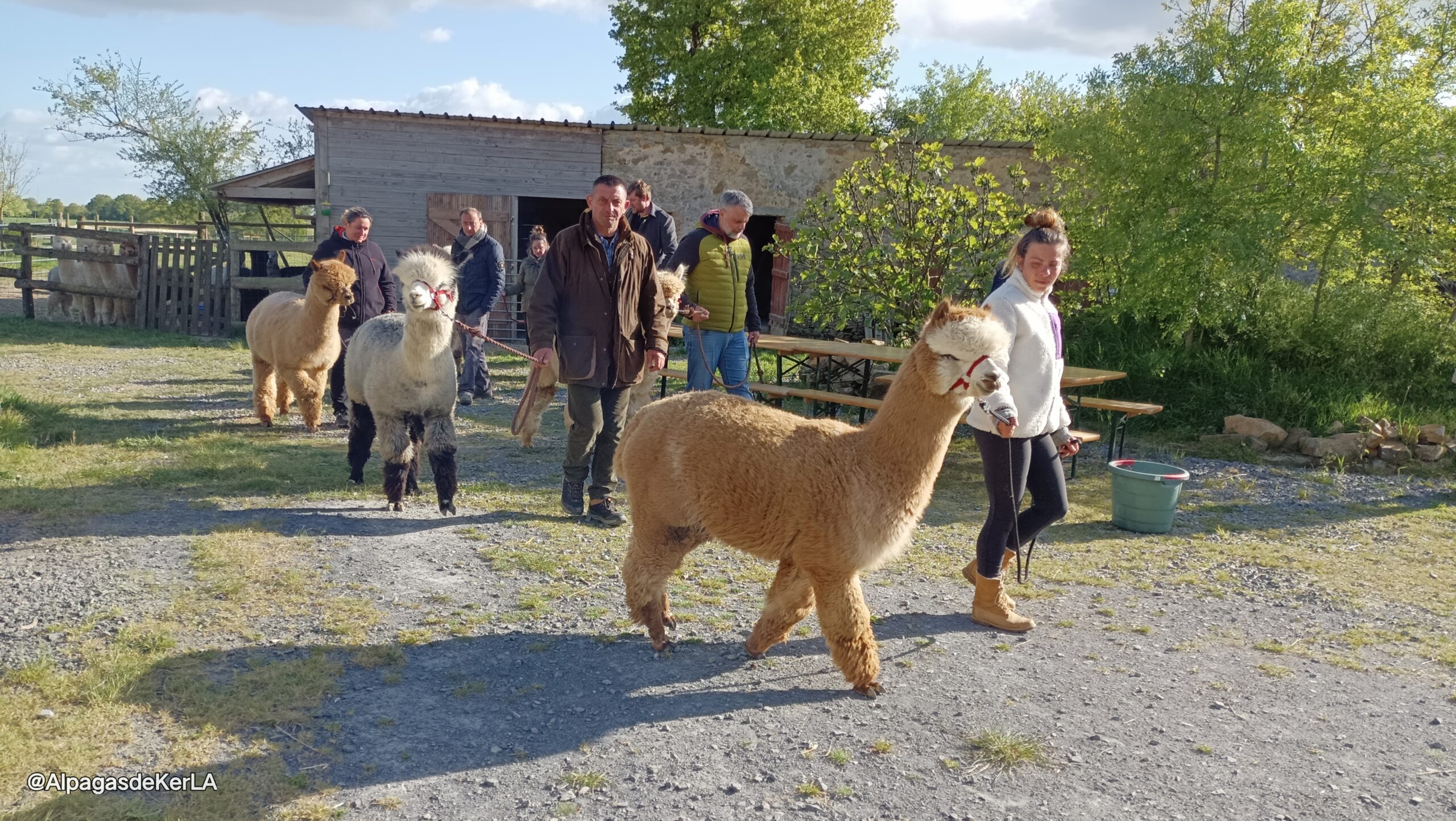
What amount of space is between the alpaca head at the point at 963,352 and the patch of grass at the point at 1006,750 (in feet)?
4.03

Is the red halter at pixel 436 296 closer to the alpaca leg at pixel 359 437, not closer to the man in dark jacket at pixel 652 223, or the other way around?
the alpaca leg at pixel 359 437

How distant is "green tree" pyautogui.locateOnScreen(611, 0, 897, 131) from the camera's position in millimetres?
25438

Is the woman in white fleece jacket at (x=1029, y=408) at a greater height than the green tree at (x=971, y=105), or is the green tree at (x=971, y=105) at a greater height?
the green tree at (x=971, y=105)

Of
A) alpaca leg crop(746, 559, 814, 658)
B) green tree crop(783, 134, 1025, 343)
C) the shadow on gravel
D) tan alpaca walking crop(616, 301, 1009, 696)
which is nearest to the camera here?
the shadow on gravel

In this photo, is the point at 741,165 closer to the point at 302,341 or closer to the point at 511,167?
the point at 511,167

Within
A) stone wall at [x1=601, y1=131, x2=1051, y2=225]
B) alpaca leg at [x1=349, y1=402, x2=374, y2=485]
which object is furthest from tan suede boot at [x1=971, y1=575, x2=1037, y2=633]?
stone wall at [x1=601, y1=131, x2=1051, y2=225]

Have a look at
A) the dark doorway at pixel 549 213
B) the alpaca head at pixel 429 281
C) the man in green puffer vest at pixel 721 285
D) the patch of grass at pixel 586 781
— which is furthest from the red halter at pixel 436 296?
the dark doorway at pixel 549 213

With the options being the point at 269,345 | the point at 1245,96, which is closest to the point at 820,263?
the point at 1245,96

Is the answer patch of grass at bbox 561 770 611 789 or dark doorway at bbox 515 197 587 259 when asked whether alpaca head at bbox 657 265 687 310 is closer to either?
patch of grass at bbox 561 770 611 789

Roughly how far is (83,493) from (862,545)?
520 cm

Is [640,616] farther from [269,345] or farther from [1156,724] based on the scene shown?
[269,345]

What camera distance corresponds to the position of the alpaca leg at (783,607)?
3.95m

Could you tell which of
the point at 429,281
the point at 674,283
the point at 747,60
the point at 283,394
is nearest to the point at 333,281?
the point at 283,394

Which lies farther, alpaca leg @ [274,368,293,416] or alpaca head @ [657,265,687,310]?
alpaca leg @ [274,368,293,416]
